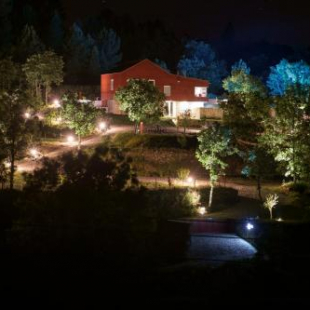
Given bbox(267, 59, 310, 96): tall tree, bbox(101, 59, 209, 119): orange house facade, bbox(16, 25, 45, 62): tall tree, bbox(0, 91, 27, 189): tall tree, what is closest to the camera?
bbox(0, 91, 27, 189): tall tree

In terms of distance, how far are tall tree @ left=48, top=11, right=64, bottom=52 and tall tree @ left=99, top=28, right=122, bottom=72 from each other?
3.72 metres

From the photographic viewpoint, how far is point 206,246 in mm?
14484

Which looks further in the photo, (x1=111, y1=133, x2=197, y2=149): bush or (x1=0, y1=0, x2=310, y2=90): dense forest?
(x1=0, y1=0, x2=310, y2=90): dense forest

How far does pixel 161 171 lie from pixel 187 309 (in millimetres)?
18136

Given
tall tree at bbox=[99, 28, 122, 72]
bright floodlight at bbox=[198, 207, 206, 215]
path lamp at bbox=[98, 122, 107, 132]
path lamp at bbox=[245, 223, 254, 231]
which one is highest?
tall tree at bbox=[99, 28, 122, 72]

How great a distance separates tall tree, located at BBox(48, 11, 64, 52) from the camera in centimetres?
5106

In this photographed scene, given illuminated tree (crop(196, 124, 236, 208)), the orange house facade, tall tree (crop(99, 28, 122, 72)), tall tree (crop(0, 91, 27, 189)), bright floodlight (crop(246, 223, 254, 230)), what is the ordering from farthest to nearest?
tall tree (crop(99, 28, 122, 72)), the orange house facade, illuminated tree (crop(196, 124, 236, 208)), tall tree (crop(0, 91, 27, 189)), bright floodlight (crop(246, 223, 254, 230))

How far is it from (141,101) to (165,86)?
911 centimetres

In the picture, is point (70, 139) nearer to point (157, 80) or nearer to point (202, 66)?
point (157, 80)

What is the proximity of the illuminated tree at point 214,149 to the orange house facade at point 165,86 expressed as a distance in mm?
17209

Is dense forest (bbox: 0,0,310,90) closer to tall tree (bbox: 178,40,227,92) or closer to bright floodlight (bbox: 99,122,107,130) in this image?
tall tree (bbox: 178,40,227,92)

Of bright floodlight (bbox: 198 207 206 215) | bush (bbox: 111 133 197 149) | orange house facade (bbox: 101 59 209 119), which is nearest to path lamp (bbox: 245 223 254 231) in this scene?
bright floodlight (bbox: 198 207 206 215)

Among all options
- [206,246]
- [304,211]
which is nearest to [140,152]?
[304,211]

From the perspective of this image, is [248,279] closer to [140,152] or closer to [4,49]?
[140,152]
